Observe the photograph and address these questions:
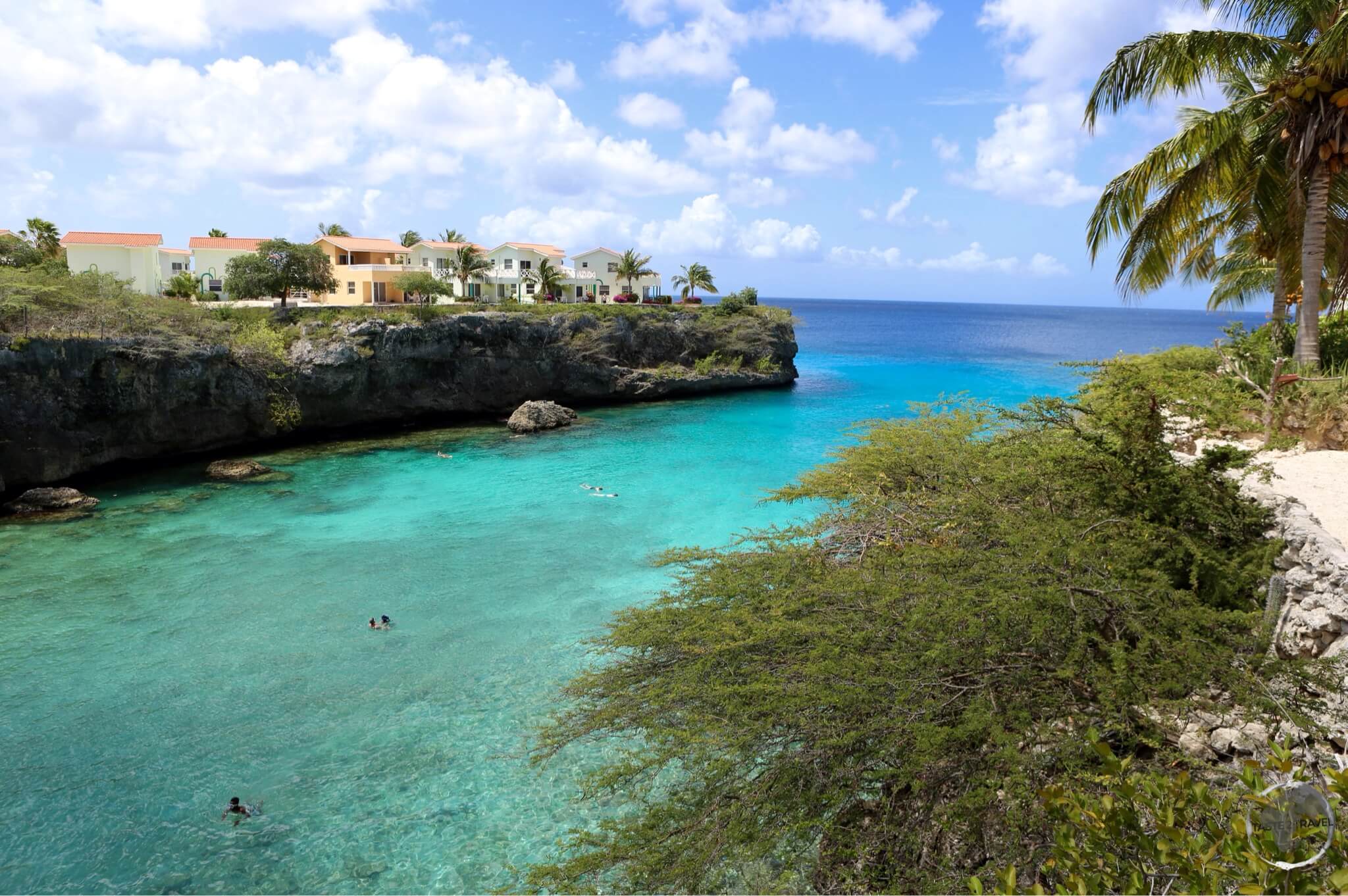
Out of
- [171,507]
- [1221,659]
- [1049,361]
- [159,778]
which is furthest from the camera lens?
[1049,361]

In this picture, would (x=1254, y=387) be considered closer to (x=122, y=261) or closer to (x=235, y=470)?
Result: (x=235, y=470)

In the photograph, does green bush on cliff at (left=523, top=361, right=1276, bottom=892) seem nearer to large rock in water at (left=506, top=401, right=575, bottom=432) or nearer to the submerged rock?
the submerged rock

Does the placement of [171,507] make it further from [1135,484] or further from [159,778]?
[1135,484]

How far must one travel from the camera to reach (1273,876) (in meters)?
3.04

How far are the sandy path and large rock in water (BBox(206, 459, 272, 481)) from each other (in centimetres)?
2908

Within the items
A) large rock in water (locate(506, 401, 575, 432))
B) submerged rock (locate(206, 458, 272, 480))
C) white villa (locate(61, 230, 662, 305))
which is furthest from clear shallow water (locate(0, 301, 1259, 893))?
white villa (locate(61, 230, 662, 305))

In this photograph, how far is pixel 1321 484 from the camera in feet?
29.9

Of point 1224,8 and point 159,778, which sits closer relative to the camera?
point 159,778

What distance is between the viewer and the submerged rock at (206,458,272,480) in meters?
27.3

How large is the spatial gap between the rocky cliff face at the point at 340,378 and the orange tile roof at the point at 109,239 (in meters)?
Answer: 18.9

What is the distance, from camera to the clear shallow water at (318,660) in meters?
9.26

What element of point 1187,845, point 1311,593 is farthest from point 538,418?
point 1187,845

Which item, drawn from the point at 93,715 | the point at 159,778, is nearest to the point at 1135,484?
the point at 159,778

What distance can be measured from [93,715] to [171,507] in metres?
13.5
